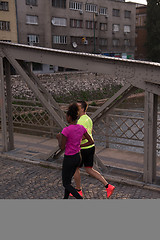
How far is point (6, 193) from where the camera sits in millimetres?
5688

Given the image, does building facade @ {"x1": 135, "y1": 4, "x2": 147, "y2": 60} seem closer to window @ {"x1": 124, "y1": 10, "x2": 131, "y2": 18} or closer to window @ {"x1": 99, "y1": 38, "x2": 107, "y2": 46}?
window @ {"x1": 124, "y1": 10, "x2": 131, "y2": 18}

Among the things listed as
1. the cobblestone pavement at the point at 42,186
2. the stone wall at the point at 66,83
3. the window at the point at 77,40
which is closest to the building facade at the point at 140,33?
the window at the point at 77,40

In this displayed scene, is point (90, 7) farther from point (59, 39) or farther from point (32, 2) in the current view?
point (32, 2)

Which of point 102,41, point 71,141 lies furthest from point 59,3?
point 71,141

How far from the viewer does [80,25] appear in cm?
4534

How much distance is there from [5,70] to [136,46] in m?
57.1

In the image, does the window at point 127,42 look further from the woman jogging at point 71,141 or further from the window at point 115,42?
the woman jogging at point 71,141

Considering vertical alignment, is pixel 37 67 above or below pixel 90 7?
below

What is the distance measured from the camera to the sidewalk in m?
6.18

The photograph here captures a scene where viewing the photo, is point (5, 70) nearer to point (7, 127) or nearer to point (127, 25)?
point (7, 127)

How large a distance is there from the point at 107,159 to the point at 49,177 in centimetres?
179

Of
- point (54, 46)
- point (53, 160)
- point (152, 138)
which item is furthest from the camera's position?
point (54, 46)

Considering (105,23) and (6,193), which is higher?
(105,23)

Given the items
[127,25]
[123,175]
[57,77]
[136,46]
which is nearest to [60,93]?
[57,77]
